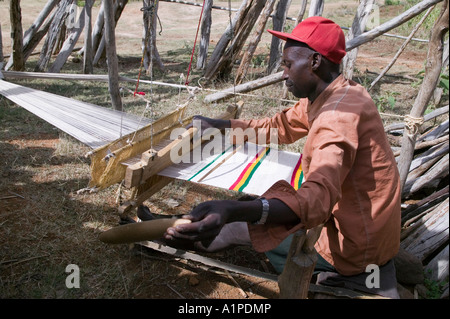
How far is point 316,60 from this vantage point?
5.25 feet

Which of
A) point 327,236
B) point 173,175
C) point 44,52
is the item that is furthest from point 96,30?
point 327,236

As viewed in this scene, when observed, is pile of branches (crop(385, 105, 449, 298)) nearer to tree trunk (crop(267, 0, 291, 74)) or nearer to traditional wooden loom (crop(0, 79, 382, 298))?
traditional wooden loom (crop(0, 79, 382, 298))

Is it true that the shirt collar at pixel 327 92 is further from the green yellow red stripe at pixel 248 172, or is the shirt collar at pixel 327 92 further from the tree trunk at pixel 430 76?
the tree trunk at pixel 430 76

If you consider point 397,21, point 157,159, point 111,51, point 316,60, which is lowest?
point 157,159

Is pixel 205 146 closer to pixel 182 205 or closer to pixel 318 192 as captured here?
pixel 182 205

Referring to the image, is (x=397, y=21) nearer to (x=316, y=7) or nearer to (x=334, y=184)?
(x=316, y=7)

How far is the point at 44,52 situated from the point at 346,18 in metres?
9.82

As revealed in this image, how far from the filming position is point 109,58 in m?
3.16

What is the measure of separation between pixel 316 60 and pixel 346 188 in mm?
Answer: 530

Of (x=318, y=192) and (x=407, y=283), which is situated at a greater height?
(x=318, y=192)

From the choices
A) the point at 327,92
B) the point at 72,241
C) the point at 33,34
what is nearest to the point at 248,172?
the point at 327,92

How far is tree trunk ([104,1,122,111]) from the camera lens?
9.77ft

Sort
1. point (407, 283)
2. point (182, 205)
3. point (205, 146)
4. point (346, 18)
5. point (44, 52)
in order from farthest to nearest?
1. point (346, 18)
2. point (44, 52)
3. point (182, 205)
4. point (205, 146)
5. point (407, 283)

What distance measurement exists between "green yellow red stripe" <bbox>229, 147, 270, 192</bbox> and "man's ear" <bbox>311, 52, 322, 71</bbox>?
74 cm
